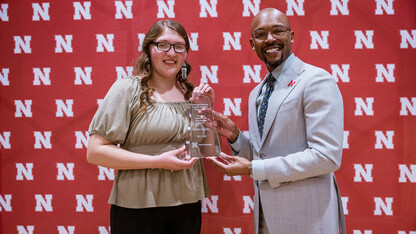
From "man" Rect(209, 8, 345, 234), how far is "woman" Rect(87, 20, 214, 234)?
11.3 inches

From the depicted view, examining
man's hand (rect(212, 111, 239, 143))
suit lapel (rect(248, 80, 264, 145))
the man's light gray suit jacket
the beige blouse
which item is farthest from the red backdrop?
the man's light gray suit jacket

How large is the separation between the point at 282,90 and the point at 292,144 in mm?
303

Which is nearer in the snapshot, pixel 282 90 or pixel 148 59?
pixel 282 90

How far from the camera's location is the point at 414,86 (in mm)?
2229

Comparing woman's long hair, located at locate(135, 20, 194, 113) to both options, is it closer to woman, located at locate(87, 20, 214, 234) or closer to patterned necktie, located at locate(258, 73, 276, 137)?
woman, located at locate(87, 20, 214, 234)

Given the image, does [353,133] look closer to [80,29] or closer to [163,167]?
[163,167]

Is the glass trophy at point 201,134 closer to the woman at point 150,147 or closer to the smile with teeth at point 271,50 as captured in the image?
the woman at point 150,147

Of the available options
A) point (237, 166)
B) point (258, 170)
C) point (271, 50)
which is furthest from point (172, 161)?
point (271, 50)

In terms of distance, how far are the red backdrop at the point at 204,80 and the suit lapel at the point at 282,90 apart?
2.35 feet

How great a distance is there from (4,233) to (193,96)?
218 cm

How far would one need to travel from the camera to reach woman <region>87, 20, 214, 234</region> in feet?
5.36

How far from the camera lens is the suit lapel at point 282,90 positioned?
1.53m

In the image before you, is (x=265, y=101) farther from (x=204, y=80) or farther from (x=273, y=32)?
(x=204, y=80)

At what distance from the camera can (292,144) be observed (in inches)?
60.2
